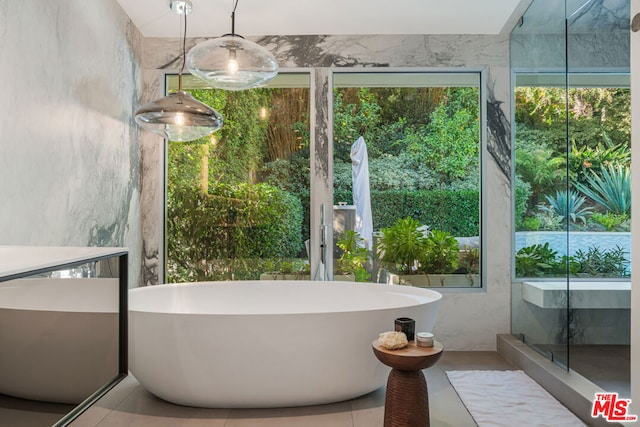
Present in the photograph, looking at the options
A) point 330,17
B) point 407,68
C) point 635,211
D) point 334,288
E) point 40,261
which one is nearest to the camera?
point 40,261

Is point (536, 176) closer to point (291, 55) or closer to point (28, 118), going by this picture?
point (291, 55)

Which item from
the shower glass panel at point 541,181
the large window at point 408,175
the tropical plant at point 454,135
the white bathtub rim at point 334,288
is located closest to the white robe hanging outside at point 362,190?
the large window at point 408,175

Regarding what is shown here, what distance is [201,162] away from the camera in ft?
14.4

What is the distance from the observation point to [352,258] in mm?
4410

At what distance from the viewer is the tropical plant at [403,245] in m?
4.31

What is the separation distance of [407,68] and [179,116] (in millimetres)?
2134

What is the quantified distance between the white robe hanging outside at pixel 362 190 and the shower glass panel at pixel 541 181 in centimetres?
125

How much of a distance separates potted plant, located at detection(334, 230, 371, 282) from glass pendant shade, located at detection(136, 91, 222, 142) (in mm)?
1652

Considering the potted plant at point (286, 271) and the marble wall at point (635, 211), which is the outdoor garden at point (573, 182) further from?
the potted plant at point (286, 271)

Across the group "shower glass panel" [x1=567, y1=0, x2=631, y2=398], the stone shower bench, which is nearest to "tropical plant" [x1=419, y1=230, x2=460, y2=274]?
the stone shower bench

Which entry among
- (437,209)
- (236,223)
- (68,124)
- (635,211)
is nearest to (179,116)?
(68,124)

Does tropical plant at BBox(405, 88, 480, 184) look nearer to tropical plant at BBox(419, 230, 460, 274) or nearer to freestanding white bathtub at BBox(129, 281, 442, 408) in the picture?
tropical plant at BBox(419, 230, 460, 274)

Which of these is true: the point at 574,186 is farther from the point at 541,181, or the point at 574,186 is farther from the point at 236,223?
the point at 236,223

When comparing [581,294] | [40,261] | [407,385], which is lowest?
[407,385]
